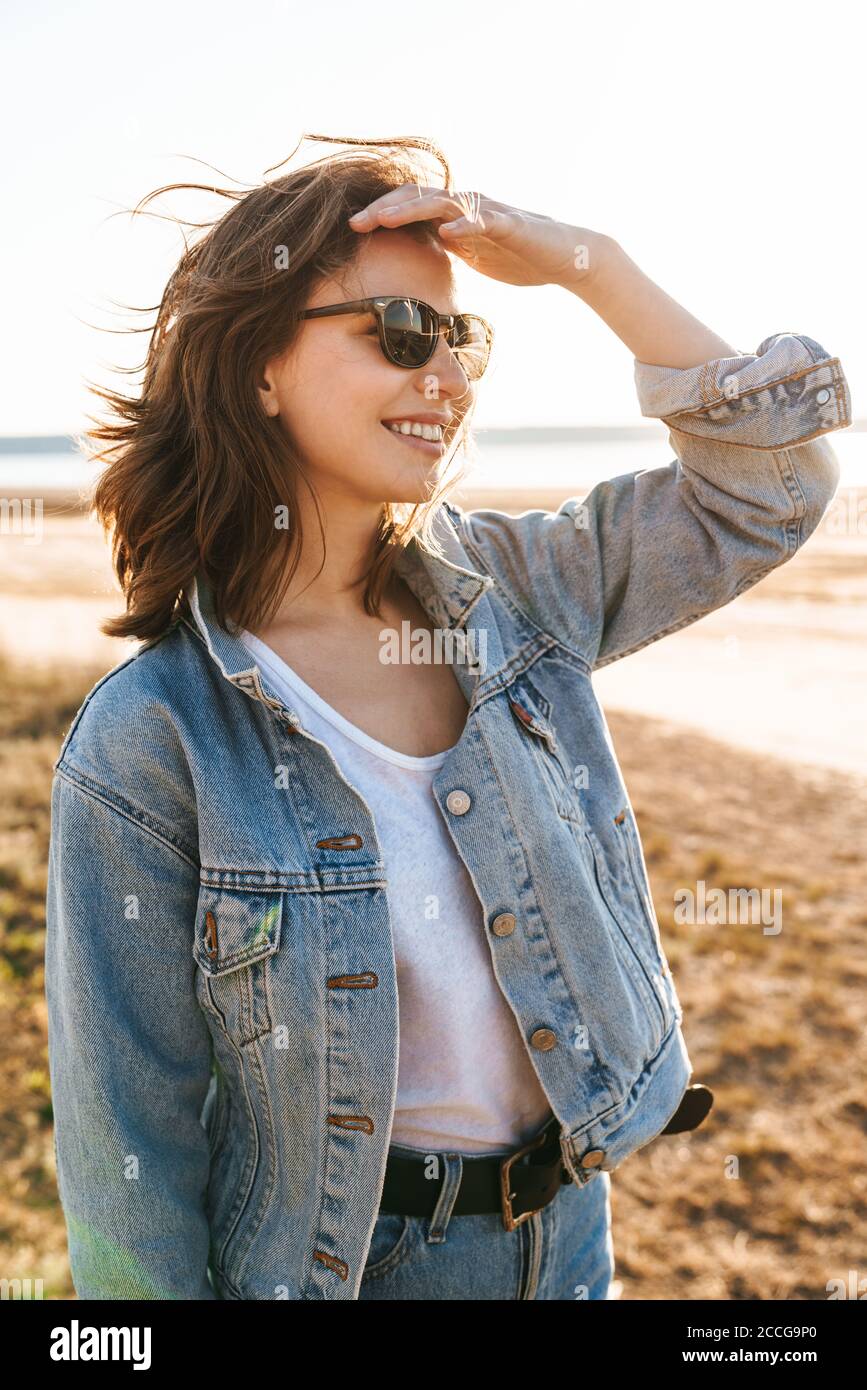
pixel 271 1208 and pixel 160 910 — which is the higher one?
pixel 160 910

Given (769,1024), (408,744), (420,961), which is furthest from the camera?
(769,1024)

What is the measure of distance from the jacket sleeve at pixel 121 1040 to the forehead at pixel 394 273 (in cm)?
88

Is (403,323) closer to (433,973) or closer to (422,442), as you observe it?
(422,442)

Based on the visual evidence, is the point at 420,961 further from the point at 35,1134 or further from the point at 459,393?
the point at 35,1134

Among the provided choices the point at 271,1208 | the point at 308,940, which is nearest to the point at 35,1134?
the point at 271,1208

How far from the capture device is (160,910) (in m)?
1.54

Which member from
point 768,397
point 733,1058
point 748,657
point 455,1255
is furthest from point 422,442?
point 748,657

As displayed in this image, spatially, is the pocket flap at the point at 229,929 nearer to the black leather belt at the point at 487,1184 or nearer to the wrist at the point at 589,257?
the black leather belt at the point at 487,1184

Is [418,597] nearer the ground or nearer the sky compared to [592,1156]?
nearer the sky

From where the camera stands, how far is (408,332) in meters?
1.72

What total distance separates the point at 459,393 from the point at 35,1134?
9.31 ft

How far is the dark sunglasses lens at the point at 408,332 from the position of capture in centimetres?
171

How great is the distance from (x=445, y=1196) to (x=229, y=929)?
55 centimetres

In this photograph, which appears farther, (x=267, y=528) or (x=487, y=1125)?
(x=267, y=528)
